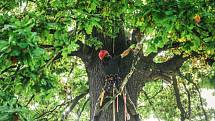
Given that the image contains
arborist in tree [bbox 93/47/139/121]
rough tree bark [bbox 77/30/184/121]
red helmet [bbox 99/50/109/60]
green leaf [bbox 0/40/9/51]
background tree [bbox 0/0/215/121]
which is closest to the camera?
green leaf [bbox 0/40/9/51]

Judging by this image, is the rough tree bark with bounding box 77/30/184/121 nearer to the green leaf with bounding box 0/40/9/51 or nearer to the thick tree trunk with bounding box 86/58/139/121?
the thick tree trunk with bounding box 86/58/139/121

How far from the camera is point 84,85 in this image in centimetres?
748

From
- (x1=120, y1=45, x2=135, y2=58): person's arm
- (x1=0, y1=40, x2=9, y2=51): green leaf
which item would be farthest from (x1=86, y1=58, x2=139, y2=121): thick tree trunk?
(x1=0, y1=40, x2=9, y2=51): green leaf

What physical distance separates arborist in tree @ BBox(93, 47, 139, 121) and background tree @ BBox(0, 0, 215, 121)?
0.31 ft

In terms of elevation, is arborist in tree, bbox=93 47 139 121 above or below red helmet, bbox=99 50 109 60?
below

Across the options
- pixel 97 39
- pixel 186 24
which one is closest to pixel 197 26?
pixel 186 24

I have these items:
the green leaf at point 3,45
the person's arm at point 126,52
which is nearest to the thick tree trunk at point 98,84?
the person's arm at point 126,52

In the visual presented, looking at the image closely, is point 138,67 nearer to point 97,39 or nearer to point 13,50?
point 97,39

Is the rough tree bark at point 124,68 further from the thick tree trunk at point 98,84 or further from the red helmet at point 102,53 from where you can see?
the red helmet at point 102,53

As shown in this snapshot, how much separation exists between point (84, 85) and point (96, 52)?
176 cm

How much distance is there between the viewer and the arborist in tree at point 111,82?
5.35 metres

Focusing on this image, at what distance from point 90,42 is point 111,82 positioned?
598 mm

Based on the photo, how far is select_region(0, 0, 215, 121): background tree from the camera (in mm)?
2789

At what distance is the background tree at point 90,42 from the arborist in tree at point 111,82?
9 centimetres
